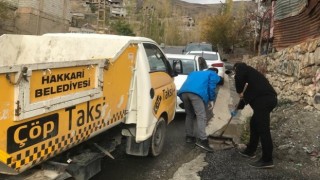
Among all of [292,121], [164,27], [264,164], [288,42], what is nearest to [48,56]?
[264,164]

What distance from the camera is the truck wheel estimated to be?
6823 millimetres

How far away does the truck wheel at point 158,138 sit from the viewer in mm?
6823

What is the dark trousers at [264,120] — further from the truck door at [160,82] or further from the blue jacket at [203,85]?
the truck door at [160,82]

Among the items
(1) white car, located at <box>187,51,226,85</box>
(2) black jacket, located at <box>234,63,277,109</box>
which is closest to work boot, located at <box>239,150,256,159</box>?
(2) black jacket, located at <box>234,63,277,109</box>

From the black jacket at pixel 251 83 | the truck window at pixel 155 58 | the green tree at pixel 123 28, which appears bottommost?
the black jacket at pixel 251 83

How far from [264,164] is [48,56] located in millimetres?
3755

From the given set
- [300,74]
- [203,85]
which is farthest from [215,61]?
[203,85]

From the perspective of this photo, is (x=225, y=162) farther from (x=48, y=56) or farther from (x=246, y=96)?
(x=48, y=56)

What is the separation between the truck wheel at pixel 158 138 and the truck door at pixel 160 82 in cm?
22

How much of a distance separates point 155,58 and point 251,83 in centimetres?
168

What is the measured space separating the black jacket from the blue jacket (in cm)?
92

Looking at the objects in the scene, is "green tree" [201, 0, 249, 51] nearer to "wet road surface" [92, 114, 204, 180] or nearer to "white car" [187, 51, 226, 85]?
"white car" [187, 51, 226, 85]

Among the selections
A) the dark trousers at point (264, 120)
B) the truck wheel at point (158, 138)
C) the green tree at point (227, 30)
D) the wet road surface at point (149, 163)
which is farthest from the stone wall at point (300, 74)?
the green tree at point (227, 30)

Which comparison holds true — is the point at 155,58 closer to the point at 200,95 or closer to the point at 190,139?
the point at 200,95
